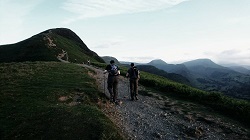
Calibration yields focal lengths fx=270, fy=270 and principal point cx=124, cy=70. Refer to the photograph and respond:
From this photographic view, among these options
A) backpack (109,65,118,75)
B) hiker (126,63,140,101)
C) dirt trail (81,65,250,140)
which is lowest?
dirt trail (81,65,250,140)

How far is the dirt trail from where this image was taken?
1802 cm

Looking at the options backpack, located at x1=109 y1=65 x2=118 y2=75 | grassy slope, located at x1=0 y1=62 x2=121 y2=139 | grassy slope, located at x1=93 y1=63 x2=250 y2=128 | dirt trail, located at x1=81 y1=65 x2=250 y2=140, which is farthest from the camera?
backpack, located at x1=109 y1=65 x2=118 y2=75

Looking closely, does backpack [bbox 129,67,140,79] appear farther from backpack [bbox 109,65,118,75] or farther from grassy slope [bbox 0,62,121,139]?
grassy slope [bbox 0,62,121,139]

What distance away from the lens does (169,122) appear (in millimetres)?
20484

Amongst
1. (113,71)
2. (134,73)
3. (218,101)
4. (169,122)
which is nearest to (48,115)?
(113,71)

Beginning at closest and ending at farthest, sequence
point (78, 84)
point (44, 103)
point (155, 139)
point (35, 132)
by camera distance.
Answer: point (35, 132), point (155, 139), point (44, 103), point (78, 84)

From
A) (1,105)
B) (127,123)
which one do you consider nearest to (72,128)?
(127,123)

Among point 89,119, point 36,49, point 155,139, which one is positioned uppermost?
point 36,49

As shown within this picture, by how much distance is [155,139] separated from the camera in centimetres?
1708

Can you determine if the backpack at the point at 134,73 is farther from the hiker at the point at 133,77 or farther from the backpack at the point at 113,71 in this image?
the backpack at the point at 113,71

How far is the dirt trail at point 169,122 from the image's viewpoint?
18.0 metres

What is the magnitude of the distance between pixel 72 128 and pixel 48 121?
6.62 ft

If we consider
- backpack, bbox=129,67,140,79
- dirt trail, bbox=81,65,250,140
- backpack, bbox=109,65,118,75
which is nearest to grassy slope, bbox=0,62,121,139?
dirt trail, bbox=81,65,250,140

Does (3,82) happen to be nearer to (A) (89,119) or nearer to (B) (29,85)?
(B) (29,85)
